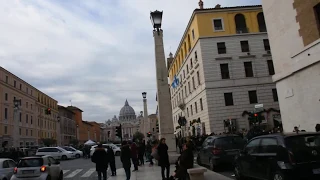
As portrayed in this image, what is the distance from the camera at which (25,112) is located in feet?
198

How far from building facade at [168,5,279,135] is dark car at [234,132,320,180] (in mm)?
23402

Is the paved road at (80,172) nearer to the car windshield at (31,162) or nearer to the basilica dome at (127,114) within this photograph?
the car windshield at (31,162)

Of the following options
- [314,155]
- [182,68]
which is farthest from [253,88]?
[314,155]

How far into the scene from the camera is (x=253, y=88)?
33031mm

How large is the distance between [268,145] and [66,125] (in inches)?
3556

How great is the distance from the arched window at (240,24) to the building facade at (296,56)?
1675 cm

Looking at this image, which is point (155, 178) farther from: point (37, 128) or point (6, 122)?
point (37, 128)

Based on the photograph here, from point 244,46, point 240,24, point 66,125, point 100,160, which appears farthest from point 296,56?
point 66,125

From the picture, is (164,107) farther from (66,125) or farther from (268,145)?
(66,125)

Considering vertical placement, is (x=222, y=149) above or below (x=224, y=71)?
below

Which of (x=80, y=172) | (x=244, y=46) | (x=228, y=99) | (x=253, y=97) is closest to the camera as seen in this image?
(x=80, y=172)

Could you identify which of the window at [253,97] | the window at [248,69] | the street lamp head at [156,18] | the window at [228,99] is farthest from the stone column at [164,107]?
the window at [248,69]

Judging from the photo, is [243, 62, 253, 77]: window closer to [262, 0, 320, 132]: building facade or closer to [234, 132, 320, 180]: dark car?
[262, 0, 320, 132]: building facade

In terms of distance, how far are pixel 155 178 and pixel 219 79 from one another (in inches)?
875
